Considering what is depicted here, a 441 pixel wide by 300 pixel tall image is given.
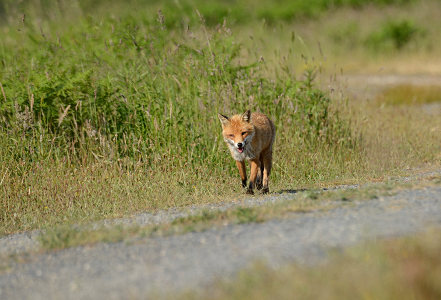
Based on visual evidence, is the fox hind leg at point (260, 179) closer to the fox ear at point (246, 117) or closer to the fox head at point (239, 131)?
the fox head at point (239, 131)

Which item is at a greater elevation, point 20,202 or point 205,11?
point 205,11

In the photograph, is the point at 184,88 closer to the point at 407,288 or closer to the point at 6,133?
the point at 6,133

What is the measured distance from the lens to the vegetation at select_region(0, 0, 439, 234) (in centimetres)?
826

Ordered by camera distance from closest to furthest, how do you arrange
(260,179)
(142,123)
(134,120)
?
(260,179) → (142,123) → (134,120)

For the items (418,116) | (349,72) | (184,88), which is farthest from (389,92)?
(184,88)

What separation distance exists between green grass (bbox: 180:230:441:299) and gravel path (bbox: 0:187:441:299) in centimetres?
20

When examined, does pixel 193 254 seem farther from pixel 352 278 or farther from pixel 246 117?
pixel 246 117

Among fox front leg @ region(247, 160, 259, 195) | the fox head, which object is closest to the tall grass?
fox front leg @ region(247, 160, 259, 195)

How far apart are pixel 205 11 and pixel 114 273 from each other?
87.5 feet

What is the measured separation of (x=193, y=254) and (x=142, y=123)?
525 cm

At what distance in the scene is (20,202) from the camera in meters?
8.08

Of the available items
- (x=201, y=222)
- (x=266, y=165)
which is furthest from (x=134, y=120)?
(x=201, y=222)

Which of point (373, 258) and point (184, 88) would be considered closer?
point (373, 258)

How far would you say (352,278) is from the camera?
3.73 metres
